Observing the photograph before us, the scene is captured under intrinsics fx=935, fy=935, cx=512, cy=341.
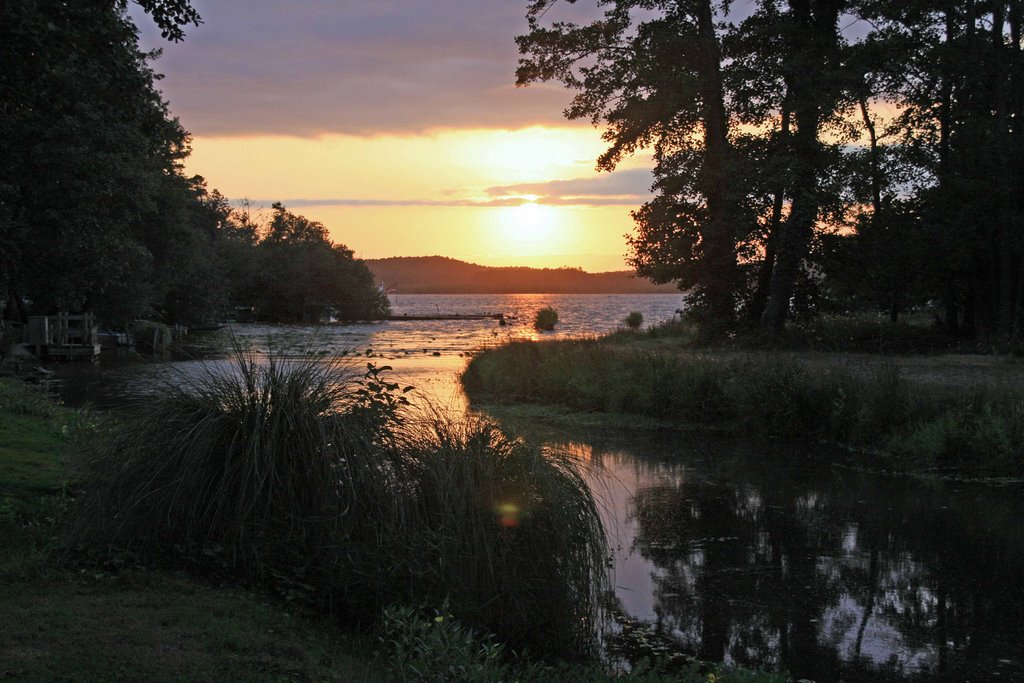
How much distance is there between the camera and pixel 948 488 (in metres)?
13.1

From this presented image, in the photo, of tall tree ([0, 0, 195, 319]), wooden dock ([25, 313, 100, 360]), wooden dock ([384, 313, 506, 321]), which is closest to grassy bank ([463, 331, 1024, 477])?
tall tree ([0, 0, 195, 319])

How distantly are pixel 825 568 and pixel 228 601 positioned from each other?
6.09 metres

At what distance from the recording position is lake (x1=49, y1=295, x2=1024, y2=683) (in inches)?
289

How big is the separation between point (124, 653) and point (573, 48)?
28549 mm

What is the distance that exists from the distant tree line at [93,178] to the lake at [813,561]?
3388 millimetres

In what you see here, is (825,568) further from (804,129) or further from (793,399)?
(804,129)

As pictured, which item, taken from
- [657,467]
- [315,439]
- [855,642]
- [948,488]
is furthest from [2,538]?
[948,488]

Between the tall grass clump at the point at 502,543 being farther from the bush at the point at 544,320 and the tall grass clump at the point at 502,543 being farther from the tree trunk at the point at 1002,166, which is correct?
the bush at the point at 544,320

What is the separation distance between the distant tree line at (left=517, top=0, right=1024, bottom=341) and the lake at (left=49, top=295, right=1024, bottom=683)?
14.6 meters

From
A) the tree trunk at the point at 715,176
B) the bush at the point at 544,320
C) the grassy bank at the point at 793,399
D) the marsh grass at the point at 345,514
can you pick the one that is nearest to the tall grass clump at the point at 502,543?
the marsh grass at the point at 345,514

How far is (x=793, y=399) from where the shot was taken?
706 inches

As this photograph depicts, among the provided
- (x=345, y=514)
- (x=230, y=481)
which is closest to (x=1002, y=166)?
(x=345, y=514)

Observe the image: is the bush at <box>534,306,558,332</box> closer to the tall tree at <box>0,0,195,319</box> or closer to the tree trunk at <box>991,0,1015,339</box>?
the tall tree at <box>0,0,195,319</box>

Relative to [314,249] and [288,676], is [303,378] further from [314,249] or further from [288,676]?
[314,249]
